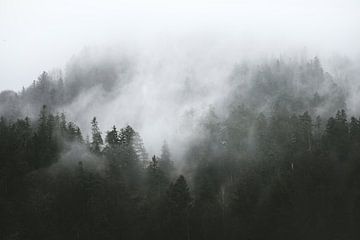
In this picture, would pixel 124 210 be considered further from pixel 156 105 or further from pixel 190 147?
pixel 156 105

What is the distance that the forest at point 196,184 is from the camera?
226 feet

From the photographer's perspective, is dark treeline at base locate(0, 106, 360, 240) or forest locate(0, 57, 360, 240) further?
forest locate(0, 57, 360, 240)

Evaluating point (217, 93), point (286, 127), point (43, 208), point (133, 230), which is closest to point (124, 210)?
point (133, 230)

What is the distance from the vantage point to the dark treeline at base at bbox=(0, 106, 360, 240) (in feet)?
224

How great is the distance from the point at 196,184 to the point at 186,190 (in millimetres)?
15275

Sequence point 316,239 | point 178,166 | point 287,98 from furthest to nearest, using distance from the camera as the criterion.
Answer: point 287,98 < point 178,166 < point 316,239

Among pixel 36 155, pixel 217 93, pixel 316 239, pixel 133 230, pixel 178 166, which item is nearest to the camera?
pixel 316 239

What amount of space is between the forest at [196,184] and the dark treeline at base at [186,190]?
0.60 ft

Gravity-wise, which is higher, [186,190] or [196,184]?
[196,184]

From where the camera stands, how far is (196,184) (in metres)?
90.8

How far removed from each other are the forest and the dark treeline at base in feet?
0.60

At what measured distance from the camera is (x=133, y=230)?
7375 centimetres

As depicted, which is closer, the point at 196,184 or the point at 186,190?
the point at 186,190

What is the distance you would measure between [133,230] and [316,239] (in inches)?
1144
